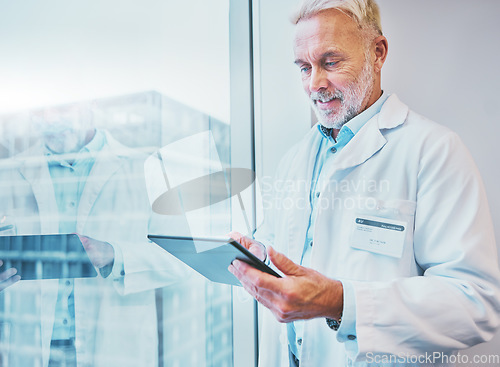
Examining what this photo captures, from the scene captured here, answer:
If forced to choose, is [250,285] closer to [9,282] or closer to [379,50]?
[9,282]

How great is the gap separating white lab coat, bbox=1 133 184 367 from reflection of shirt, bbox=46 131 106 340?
0.01 meters

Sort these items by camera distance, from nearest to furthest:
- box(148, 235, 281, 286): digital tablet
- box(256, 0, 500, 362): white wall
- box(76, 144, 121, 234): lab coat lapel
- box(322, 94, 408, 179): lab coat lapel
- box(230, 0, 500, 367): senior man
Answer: box(148, 235, 281, 286): digital tablet < box(230, 0, 500, 367): senior man < box(76, 144, 121, 234): lab coat lapel < box(322, 94, 408, 179): lab coat lapel < box(256, 0, 500, 362): white wall

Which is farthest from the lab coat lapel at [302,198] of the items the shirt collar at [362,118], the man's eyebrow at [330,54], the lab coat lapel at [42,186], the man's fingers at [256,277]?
the lab coat lapel at [42,186]

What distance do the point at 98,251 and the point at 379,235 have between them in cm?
70

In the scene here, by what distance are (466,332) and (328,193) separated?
1.44 ft

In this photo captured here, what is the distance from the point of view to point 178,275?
120 centimetres

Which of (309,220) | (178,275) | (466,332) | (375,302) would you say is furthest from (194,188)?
(466,332)

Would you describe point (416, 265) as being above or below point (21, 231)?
below

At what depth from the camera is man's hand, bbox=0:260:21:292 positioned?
0.84 meters

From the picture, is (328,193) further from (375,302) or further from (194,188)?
(194,188)

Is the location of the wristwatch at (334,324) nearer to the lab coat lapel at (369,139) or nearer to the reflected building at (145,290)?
the lab coat lapel at (369,139)

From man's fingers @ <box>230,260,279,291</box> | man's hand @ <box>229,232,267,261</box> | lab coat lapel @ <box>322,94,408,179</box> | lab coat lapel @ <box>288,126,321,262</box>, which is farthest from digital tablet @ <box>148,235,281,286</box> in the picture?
lab coat lapel @ <box>322,94,408,179</box>

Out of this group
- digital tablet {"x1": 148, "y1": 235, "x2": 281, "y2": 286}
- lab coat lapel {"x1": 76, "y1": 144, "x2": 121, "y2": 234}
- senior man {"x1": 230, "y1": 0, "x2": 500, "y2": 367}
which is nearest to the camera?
digital tablet {"x1": 148, "y1": 235, "x2": 281, "y2": 286}

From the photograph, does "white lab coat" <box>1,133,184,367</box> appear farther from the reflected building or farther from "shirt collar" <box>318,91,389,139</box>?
"shirt collar" <box>318,91,389,139</box>
